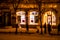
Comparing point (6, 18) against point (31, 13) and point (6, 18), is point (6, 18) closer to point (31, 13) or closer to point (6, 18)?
point (6, 18)

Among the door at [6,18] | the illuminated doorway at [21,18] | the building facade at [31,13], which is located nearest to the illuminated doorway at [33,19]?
the building facade at [31,13]

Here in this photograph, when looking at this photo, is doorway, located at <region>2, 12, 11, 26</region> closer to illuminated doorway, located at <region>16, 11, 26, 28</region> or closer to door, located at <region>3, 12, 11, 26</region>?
door, located at <region>3, 12, 11, 26</region>

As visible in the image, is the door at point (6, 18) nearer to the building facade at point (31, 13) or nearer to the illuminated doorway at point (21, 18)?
the building facade at point (31, 13)

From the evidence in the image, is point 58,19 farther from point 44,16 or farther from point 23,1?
point 23,1

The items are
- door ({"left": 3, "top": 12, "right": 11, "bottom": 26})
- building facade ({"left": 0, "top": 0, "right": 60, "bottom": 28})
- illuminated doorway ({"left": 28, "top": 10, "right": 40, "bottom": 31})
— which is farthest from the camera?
door ({"left": 3, "top": 12, "right": 11, "bottom": 26})

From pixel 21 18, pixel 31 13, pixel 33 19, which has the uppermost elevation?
pixel 31 13

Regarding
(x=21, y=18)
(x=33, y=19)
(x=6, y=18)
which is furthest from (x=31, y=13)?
(x=6, y=18)

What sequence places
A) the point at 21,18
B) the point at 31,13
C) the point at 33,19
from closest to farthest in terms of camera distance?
the point at 31,13 → the point at 33,19 → the point at 21,18

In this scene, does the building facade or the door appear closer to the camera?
the building facade

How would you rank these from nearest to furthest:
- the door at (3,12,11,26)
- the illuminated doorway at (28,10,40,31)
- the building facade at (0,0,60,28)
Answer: the building facade at (0,0,60,28)
the illuminated doorway at (28,10,40,31)
the door at (3,12,11,26)

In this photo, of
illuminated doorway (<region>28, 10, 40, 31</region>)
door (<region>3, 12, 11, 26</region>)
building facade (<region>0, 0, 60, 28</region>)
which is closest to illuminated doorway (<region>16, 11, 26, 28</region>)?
building facade (<region>0, 0, 60, 28</region>)

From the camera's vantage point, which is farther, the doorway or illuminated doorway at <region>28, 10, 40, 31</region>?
the doorway

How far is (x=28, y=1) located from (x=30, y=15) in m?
3.86

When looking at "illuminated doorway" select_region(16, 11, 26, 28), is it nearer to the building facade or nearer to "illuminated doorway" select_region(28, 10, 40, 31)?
the building facade
